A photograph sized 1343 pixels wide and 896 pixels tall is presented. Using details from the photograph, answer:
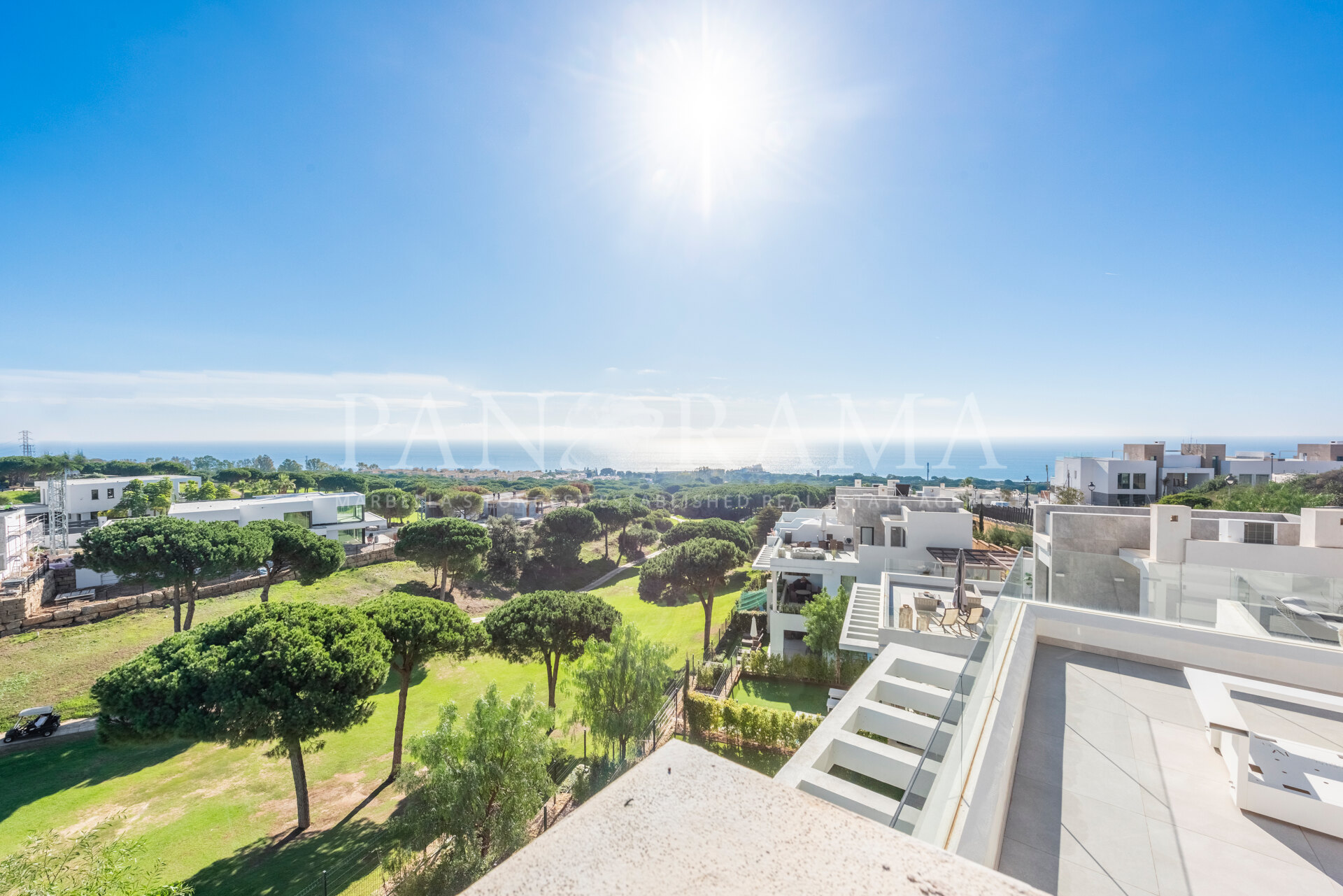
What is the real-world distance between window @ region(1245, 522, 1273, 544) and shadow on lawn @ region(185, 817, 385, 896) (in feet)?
65.7

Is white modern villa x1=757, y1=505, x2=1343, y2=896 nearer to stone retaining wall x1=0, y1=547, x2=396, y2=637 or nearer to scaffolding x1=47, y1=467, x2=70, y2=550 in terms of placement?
stone retaining wall x1=0, y1=547, x2=396, y2=637

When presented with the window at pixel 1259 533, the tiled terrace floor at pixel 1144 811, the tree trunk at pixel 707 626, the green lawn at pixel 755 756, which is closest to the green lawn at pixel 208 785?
the green lawn at pixel 755 756

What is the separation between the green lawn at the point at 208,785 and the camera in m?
9.97

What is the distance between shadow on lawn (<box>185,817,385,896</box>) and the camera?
9.20 m

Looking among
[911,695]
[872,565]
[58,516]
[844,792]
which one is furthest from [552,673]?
[58,516]

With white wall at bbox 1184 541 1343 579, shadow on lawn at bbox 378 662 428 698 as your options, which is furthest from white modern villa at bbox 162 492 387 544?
white wall at bbox 1184 541 1343 579

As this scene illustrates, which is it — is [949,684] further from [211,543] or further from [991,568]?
[211,543]

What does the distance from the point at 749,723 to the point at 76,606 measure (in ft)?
88.8

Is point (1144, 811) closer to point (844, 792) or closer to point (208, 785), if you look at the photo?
point (844, 792)

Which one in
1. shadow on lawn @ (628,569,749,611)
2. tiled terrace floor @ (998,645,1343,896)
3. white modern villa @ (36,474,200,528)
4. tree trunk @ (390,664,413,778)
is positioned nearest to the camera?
tiled terrace floor @ (998,645,1343,896)

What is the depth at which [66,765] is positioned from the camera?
504 inches

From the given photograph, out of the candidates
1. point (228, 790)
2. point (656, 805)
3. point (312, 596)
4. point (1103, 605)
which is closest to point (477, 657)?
point (228, 790)

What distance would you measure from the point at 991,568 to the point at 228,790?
19489mm

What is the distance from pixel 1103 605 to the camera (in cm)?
793
